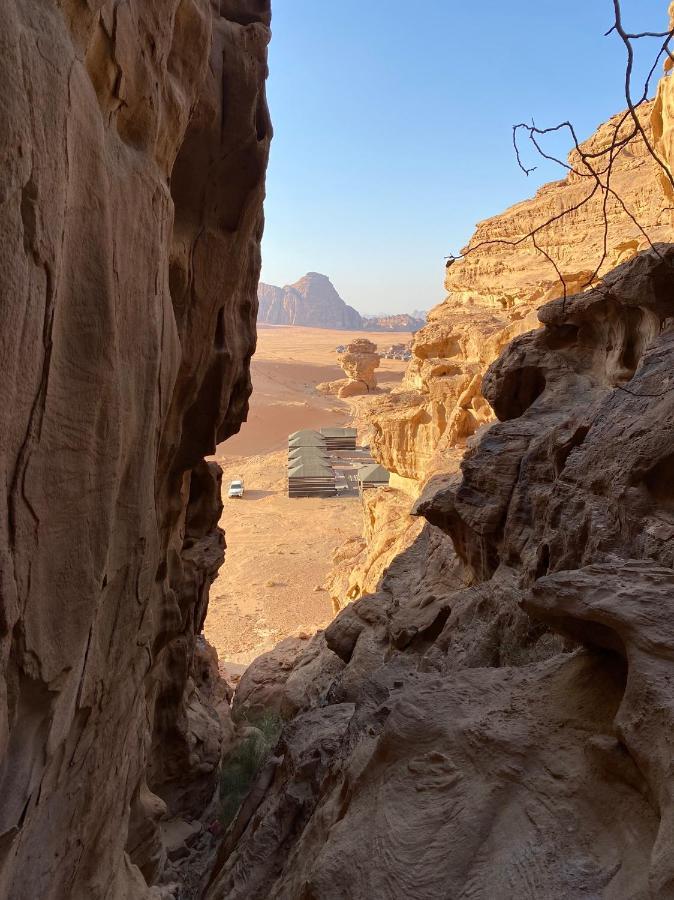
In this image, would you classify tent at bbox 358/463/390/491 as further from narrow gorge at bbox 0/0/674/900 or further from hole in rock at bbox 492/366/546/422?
hole in rock at bbox 492/366/546/422

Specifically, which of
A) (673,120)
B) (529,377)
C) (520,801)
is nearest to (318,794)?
(520,801)

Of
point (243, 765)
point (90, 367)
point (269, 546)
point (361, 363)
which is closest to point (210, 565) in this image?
point (243, 765)

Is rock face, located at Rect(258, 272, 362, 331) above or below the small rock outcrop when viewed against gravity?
above

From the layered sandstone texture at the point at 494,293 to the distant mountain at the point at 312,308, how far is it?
105m

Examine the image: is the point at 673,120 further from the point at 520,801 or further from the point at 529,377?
the point at 520,801

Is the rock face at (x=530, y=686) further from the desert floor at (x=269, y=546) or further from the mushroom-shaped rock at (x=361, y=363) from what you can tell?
the mushroom-shaped rock at (x=361, y=363)

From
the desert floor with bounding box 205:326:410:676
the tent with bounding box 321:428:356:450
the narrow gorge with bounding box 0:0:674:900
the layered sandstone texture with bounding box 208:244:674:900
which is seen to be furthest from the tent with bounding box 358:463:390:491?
the layered sandstone texture with bounding box 208:244:674:900

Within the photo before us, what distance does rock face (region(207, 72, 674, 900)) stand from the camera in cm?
223

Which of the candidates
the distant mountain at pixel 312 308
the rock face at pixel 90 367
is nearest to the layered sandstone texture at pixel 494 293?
the rock face at pixel 90 367

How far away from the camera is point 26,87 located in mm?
2018

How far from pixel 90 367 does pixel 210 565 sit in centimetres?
520

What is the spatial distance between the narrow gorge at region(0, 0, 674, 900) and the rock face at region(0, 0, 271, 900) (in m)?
0.02

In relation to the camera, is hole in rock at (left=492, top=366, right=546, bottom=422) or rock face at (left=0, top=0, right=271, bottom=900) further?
hole in rock at (left=492, top=366, right=546, bottom=422)

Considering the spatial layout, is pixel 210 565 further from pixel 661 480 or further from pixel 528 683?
pixel 661 480
